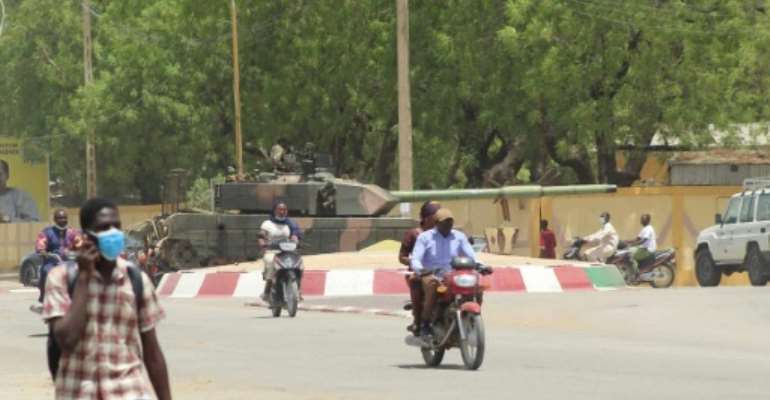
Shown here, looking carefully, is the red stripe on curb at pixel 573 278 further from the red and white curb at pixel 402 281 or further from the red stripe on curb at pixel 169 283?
the red stripe on curb at pixel 169 283

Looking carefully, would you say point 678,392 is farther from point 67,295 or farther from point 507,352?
point 67,295

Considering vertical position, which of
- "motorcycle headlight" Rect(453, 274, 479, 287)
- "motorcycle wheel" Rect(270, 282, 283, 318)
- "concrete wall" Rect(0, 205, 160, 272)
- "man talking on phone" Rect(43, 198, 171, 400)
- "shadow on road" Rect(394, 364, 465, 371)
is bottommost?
"concrete wall" Rect(0, 205, 160, 272)

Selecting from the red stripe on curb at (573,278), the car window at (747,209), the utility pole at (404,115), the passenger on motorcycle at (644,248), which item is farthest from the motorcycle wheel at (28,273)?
the car window at (747,209)

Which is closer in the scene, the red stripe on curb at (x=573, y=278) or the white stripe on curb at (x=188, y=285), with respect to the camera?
the red stripe on curb at (x=573, y=278)

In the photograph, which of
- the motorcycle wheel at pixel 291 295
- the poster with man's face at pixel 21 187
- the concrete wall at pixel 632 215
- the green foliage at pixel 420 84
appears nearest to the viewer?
the motorcycle wheel at pixel 291 295

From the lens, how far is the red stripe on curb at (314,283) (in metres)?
31.4

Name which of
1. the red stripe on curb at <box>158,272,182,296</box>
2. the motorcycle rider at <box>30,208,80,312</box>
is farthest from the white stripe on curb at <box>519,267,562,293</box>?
the motorcycle rider at <box>30,208,80,312</box>

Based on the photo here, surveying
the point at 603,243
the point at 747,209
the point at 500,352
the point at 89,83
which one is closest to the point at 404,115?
the point at 603,243

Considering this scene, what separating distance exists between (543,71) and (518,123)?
353 cm

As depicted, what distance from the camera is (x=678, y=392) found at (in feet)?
46.1

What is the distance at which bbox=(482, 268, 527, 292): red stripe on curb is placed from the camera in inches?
1229

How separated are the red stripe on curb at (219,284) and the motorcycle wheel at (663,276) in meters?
8.23

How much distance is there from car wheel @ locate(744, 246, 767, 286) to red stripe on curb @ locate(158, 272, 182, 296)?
32.0ft

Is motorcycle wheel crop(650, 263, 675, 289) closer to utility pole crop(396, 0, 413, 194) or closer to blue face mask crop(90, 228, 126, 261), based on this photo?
utility pole crop(396, 0, 413, 194)
